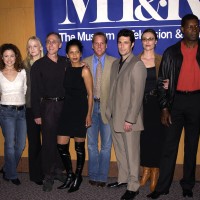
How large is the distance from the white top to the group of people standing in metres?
0.01

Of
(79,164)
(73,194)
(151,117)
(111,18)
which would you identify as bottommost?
(73,194)

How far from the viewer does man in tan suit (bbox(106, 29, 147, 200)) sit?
3172 millimetres

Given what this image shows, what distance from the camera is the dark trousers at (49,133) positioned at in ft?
11.7

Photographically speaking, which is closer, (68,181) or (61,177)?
(68,181)

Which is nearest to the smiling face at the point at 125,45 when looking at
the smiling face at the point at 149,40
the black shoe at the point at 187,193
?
the smiling face at the point at 149,40

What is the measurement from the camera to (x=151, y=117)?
11.5 feet

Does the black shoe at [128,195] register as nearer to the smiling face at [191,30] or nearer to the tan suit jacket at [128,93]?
the tan suit jacket at [128,93]

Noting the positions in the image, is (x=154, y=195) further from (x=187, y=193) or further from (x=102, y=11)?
(x=102, y=11)

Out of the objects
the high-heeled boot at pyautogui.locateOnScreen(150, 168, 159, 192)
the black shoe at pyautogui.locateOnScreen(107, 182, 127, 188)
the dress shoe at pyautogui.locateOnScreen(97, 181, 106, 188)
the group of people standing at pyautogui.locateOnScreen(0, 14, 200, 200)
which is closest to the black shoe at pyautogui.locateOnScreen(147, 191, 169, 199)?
the group of people standing at pyautogui.locateOnScreen(0, 14, 200, 200)

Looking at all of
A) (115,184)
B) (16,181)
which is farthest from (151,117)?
(16,181)

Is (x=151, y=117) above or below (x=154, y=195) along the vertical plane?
above

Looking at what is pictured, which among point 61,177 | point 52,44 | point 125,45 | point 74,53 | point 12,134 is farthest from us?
point 61,177

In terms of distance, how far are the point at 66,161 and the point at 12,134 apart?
30.1 inches

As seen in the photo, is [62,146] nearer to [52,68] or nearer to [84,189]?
[84,189]
